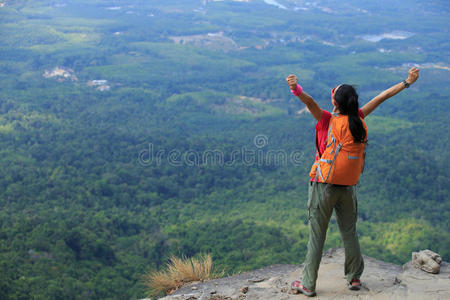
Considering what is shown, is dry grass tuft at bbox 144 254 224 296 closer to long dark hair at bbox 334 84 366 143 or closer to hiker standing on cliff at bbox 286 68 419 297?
hiker standing on cliff at bbox 286 68 419 297

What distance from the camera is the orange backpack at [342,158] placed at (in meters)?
4.67

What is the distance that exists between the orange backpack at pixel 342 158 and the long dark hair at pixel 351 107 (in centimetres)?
4

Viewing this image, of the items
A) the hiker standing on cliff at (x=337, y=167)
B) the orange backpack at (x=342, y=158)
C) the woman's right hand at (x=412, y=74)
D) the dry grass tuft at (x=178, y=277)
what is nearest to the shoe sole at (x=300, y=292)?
the hiker standing on cliff at (x=337, y=167)

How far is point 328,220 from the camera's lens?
492cm

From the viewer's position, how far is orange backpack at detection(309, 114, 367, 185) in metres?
4.67

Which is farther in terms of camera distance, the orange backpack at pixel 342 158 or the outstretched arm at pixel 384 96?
the outstretched arm at pixel 384 96

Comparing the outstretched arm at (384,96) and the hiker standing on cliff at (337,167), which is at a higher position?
the outstretched arm at (384,96)

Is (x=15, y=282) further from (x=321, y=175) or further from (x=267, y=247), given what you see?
(x=321, y=175)

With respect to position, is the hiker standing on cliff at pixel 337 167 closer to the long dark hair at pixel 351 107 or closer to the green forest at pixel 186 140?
the long dark hair at pixel 351 107

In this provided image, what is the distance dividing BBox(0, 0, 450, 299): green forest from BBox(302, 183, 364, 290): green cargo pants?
13.6ft

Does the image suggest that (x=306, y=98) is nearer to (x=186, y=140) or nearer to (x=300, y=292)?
(x=300, y=292)

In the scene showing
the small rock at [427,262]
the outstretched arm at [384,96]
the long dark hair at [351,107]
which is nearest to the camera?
the long dark hair at [351,107]

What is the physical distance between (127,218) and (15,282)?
11.1 metres

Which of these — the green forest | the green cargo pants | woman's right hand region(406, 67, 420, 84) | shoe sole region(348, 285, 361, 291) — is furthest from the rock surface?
the green forest
